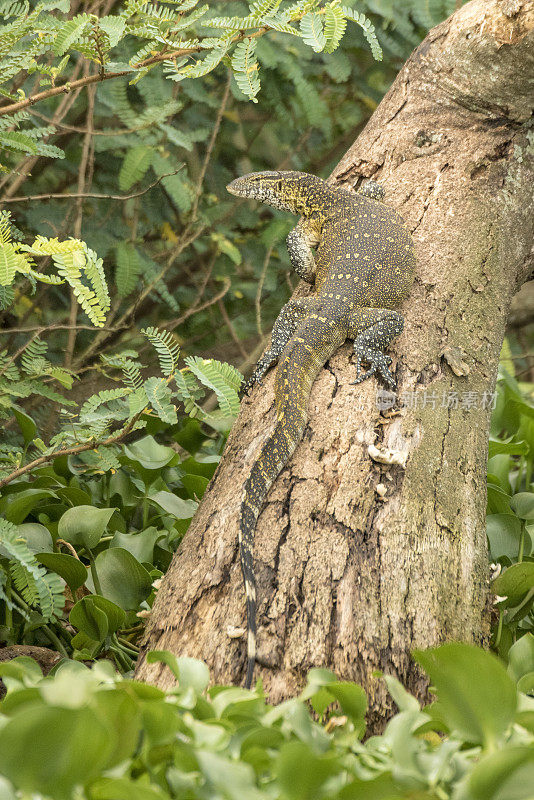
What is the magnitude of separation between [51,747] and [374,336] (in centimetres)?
220

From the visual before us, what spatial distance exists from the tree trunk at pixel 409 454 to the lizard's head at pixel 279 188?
384 millimetres

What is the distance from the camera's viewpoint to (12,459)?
2852 mm

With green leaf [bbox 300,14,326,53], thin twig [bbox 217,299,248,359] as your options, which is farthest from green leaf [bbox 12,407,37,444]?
thin twig [bbox 217,299,248,359]

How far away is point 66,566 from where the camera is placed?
2490 mm

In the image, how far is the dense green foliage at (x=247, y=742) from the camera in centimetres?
100

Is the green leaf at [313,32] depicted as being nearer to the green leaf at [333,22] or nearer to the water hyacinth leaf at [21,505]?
the green leaf at [333,22]

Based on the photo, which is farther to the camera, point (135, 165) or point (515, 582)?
point (135, 165)

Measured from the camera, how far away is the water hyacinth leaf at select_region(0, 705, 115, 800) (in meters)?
0.97

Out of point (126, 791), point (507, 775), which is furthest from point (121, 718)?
point (507, 775)

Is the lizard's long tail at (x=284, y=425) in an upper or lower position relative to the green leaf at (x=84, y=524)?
upper

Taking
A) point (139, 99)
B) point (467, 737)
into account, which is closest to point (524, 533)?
point (467, 737)

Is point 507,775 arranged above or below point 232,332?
above

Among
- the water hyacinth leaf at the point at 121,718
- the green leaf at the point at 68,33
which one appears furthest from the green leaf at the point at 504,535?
the green leaf at the point at 68,33

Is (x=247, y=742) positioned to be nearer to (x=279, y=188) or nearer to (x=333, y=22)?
(x=333, y=22)
